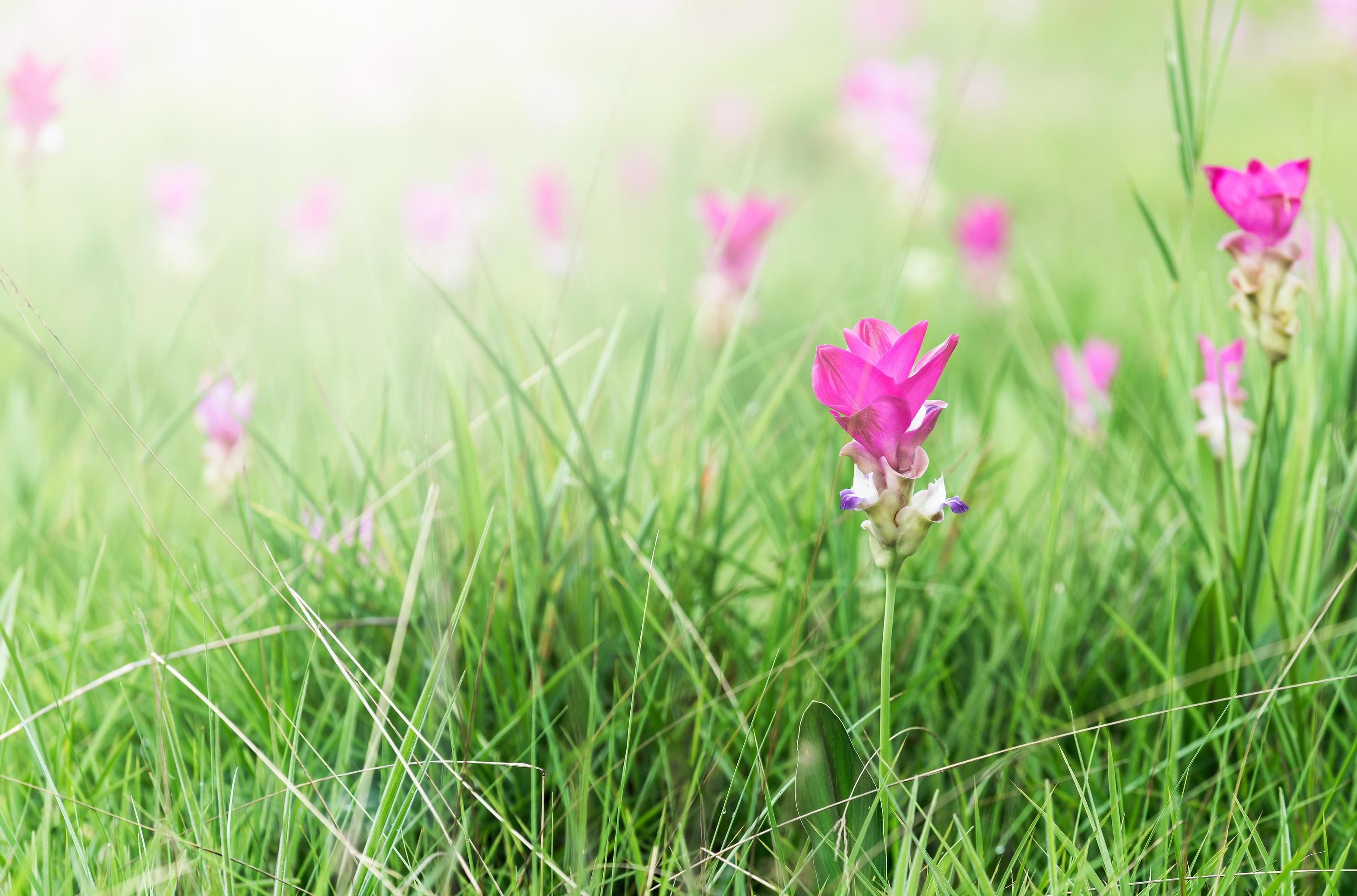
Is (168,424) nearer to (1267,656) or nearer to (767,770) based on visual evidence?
(767,770)

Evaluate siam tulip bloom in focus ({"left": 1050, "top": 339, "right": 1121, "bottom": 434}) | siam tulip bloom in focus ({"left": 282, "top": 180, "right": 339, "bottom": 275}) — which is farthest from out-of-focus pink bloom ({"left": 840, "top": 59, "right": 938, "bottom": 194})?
siam tulip bloom in focus ({"left": 282, "top": 180, "right": 339, "bottom": 275})

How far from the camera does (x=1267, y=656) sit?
0.77 meters

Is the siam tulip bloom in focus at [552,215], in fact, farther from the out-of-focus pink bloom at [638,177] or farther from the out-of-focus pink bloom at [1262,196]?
the out-of-focus pink bloom at [1262,196]

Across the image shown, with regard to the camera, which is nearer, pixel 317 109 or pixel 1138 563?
pixel 1138 563

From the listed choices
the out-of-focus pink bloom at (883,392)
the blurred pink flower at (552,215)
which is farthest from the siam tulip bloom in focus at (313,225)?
the out-of-focus pink bloom at (883,392)

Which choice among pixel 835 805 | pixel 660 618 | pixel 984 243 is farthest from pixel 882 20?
pixel 835 805

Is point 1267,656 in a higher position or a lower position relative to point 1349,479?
lower

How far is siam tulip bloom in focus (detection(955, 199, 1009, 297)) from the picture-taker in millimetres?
2150

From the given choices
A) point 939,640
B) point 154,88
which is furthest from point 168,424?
point 154,88

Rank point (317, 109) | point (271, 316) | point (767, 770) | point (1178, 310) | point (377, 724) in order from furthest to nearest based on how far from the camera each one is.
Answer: point (317, 109), point (271, 316), point (1178, 310), point (767, 770), point (377, 724)

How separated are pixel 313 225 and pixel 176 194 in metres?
0.31

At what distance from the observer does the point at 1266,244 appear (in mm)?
702

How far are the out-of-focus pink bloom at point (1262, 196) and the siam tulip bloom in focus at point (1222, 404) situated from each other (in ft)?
0.38

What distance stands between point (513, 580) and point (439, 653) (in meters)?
0.25
